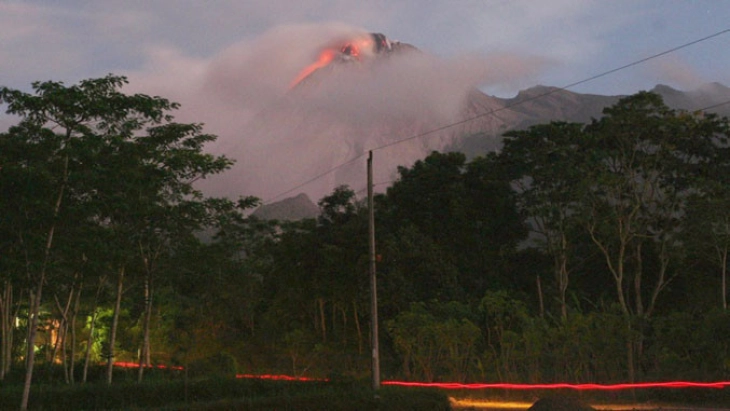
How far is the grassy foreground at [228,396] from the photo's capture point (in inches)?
694

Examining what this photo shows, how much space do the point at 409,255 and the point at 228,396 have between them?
20.4 m

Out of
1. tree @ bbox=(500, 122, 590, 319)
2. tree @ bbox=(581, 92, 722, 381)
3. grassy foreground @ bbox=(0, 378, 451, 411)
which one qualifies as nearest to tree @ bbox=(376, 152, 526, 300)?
tree @ bbox=(500, 122, 590, 319)

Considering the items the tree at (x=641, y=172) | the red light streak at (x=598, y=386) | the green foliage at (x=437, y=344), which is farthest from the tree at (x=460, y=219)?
the red light streak at (x=598, y=386)

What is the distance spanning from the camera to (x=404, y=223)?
1775 inches

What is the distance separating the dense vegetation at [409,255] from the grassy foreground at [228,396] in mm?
2412

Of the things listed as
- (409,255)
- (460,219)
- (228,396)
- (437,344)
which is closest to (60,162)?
(228,396)

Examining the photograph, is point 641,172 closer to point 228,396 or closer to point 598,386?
point 598,386

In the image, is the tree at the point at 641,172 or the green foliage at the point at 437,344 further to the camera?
the tree at the point at 641,172

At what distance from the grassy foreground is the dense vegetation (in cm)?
241

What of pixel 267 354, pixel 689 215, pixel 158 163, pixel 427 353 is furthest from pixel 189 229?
pixel 267 354

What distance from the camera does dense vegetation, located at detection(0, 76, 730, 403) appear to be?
62.7ft

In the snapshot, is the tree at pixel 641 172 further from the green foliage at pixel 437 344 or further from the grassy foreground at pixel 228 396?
the grassy foreground at pixel 228 396

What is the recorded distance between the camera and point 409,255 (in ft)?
131

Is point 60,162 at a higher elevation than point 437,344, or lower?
higher
